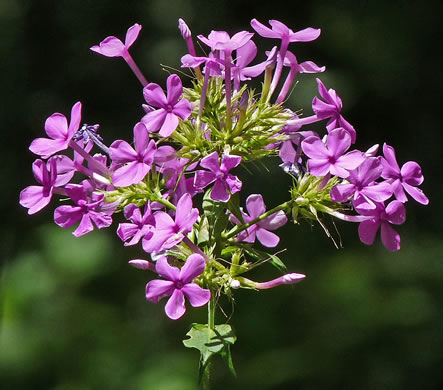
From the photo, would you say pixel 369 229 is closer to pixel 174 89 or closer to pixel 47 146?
pixel 174 89

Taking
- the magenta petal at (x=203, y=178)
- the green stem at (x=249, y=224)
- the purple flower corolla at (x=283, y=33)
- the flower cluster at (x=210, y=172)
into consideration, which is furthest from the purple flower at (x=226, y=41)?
the green stem at (x=249, y=224)

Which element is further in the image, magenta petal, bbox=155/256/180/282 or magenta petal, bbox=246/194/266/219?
magenta petal, bbox=246/194/266/219

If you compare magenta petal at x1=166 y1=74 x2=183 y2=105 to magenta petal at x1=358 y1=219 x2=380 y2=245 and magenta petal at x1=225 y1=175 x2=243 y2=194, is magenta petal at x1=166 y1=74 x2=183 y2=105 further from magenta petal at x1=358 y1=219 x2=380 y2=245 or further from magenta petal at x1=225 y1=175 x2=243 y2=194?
magenta petal at x1=358 y1=219 x2=380 y2=245

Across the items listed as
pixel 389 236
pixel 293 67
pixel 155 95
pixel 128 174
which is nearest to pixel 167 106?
pixel 155 95

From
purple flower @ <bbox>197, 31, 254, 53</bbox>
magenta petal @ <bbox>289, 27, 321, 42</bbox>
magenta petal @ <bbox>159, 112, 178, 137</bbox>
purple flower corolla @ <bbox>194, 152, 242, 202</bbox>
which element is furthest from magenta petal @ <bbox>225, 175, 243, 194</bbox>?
magenta petal @ <bbox>289, 27, 321, 42</bbox>

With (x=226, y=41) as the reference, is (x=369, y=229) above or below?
below

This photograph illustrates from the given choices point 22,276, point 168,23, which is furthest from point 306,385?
point 168,23

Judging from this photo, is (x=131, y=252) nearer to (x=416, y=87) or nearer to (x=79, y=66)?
(x=79, y=66)
